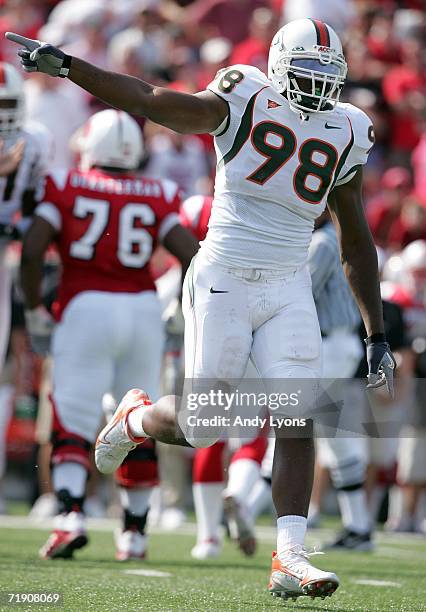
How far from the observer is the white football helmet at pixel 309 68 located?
441 cm

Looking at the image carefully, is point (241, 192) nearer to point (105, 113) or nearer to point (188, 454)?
point (105, 113)

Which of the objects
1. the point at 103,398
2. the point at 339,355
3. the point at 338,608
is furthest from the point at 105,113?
the point at 338,608

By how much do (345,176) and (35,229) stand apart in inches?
76.2

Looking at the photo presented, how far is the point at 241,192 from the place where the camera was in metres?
4.48

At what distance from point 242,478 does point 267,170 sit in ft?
7.58

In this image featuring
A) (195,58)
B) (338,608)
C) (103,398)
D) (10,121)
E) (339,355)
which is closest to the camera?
(338,608)

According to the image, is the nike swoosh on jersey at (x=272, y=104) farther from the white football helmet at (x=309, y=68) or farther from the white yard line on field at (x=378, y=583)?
the white yard line on field at (x=378, y=583)

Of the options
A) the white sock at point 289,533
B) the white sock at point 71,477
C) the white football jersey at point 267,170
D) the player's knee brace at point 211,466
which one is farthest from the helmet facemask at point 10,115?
the white sock at point 289,533

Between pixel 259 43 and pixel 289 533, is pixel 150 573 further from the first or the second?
pixel 259 43

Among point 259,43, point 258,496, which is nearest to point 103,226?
point 258,496

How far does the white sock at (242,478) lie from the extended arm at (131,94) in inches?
93.2

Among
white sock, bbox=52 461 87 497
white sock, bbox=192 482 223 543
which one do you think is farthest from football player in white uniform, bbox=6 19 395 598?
white sock, bbox=192 482 223 543

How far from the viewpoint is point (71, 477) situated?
5.99 meters

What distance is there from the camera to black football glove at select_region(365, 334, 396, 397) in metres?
4.62
